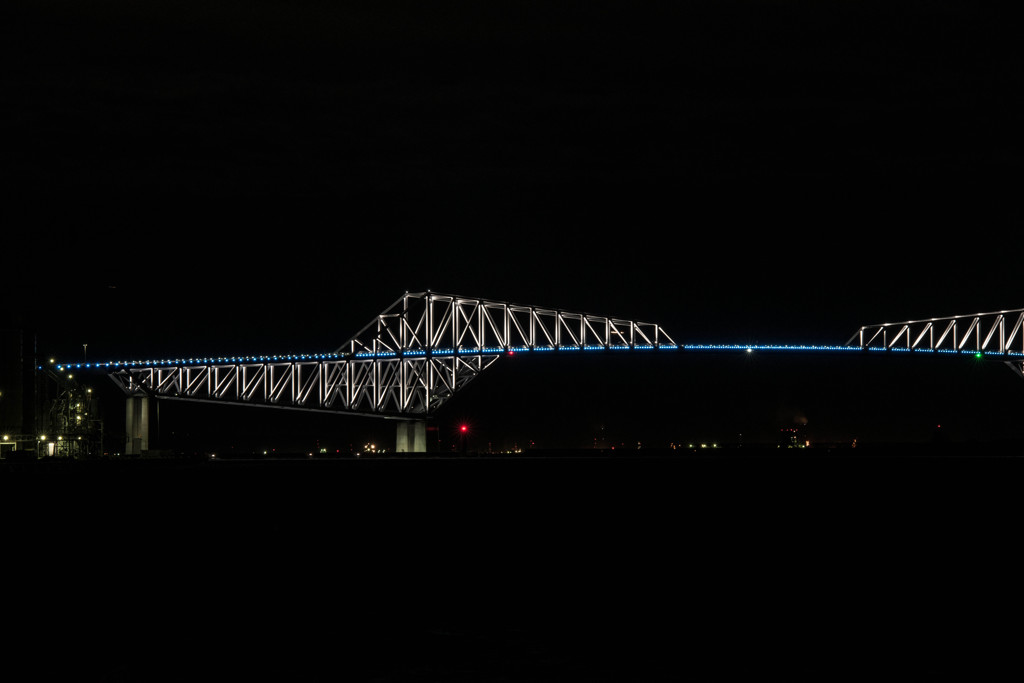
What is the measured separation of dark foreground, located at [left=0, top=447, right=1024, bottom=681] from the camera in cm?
1562

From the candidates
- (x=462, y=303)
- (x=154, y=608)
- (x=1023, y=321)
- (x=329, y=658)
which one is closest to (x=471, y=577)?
(x=154, y=608)

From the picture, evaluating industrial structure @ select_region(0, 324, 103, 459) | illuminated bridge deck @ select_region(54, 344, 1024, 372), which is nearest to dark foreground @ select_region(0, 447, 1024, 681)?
industrial structure @ select_region(0, 324, 103, 459)

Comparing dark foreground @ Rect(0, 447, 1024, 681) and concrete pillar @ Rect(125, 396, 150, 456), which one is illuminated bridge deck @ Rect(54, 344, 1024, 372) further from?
dark foreground @ Rect(0, 447, 1024, 681)

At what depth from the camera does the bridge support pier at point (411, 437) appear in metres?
153

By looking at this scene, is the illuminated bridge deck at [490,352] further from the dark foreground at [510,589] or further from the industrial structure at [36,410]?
the dark foreground at [510,589]

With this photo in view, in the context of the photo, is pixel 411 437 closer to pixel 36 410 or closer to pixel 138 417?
pixel 138 417

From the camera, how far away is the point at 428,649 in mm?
16312

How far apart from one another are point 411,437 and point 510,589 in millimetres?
132978

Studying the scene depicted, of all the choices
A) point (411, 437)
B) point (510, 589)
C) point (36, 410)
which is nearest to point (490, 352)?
point (411, 437)

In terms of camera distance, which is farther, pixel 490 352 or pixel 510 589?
pixel 490 352

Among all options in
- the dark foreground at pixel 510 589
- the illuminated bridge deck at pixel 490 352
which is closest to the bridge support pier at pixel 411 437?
the illuminated bridge deck at pixel 490 352

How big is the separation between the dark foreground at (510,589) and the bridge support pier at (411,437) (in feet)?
356

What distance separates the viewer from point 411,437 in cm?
15400


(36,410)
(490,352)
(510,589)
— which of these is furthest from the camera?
(490,352)
